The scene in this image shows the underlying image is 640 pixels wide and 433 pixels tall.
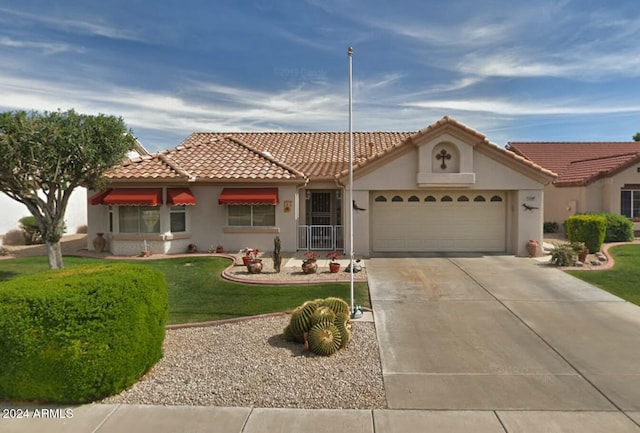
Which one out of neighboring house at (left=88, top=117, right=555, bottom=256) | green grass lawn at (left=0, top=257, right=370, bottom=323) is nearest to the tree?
green grass lawn at (left=0, top=257, right=370, bottom=323)

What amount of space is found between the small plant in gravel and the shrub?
10.4 metres

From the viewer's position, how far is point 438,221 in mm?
17547

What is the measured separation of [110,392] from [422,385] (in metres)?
4.28

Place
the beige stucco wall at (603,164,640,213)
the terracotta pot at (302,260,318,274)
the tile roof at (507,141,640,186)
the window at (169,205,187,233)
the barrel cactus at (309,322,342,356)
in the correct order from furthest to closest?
the tile roof at (507,141,640,186) → the beige stucco wall at (603,164,640,213) → the window at (169,205,187,233) → the terracotta pot at (302,260,318,274) → the barrel cactus at (309,322,342,356)

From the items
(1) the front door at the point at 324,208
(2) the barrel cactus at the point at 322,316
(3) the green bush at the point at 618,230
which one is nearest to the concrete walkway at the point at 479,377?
(2) the barrel cactus at the point at 322,316

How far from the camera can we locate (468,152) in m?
16.7

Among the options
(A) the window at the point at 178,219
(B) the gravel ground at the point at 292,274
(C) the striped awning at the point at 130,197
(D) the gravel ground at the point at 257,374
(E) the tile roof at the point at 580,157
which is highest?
(E) the tile roof at the point at 580,157

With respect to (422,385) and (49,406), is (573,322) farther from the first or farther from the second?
(49,406)

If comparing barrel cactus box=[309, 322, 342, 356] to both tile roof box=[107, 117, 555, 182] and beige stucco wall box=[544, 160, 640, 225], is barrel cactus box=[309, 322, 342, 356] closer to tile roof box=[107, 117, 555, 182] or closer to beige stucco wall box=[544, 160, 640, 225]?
tile roof box=[107, 117, 555, 182]

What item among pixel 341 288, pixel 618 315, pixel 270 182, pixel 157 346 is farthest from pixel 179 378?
pixel 270 182

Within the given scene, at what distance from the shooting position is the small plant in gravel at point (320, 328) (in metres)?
7.03

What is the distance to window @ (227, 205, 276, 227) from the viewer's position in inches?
707

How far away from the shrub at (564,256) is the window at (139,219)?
15102mm

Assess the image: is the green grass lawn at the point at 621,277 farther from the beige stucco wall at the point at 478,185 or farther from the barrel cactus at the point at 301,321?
the barrel cactus at the point at 301,321
